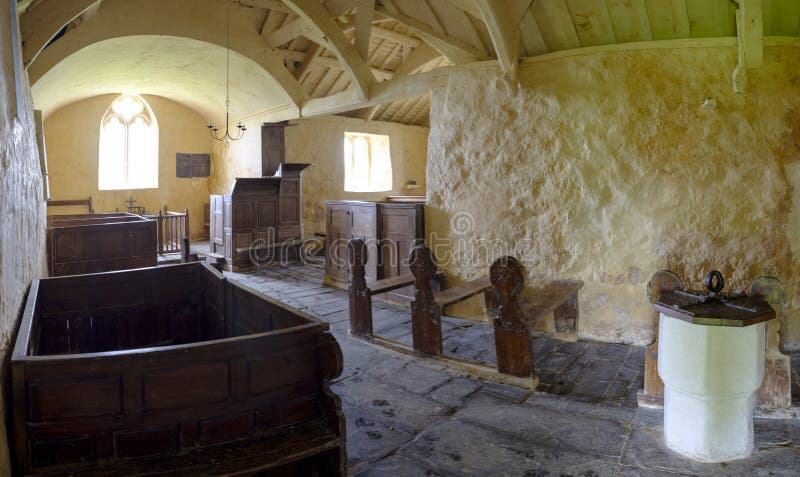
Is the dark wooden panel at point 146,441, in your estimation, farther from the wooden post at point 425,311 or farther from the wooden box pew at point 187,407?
the wooden post at point 425,311

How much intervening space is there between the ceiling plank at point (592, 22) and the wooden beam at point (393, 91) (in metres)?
0.96

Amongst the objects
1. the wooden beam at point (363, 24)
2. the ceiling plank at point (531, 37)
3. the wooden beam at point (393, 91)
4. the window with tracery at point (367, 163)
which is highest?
the wooden beam at point (363, 24)

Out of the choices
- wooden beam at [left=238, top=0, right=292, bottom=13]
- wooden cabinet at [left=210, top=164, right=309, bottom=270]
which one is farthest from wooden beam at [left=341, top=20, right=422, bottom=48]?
wooden cabinet at [left=210, top=164, right=309, bottom=270]

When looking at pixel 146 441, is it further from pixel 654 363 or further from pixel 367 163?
pixel 367 163

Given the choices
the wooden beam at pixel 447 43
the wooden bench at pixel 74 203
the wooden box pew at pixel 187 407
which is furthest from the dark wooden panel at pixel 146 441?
the wooden bench at pixel 74 203

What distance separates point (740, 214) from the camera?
4672 mm

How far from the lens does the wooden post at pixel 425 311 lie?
4570 mm

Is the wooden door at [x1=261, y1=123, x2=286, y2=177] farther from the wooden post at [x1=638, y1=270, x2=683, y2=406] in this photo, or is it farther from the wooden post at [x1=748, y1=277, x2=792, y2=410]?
the wooden post at [x1=748, y1=277, x2=792, y2=410]

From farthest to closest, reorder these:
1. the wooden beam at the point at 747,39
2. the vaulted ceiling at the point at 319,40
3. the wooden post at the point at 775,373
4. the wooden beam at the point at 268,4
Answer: the wooden beam at the point at 268,4, the vaulted ceiling at the point at 319,40, the wooden beam at the point at 747,39, the wooden post at the point at 775,373

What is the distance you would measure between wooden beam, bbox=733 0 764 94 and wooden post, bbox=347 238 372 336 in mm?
3770

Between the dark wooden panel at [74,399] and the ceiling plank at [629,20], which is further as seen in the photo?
the ceiling plank at [629,20]

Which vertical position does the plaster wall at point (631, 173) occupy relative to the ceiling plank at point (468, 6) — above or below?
below

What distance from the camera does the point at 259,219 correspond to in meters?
9.60

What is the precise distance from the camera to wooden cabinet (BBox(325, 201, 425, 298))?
21.3 feet
